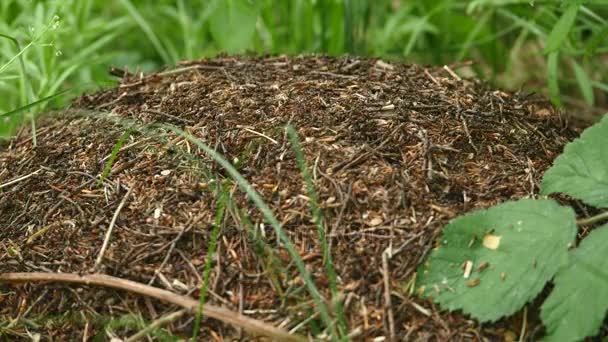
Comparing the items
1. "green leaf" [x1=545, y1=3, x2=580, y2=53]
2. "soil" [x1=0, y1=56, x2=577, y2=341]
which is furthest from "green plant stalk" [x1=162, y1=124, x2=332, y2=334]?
"green leaf" [x1=545, y1=3, x2=580, y2=53]

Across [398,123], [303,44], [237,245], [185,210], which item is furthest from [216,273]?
[303,44]

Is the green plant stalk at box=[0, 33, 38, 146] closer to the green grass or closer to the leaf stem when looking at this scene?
the green grass

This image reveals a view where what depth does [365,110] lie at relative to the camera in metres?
2.32

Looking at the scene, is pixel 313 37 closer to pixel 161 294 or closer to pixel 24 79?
pixel 24 79

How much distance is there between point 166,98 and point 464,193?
1019 mm

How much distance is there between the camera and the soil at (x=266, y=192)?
6.26 ft

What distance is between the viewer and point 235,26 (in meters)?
3.23

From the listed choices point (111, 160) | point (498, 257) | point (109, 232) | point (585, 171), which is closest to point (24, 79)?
point (111, 160)

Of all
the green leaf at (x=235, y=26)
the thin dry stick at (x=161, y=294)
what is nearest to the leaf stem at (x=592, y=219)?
the thin dry stick at (x=161, y=294)

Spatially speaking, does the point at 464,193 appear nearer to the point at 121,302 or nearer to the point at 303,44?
the point at 121,302

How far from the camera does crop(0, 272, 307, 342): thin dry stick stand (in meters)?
1.82

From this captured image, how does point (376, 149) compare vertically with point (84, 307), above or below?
above

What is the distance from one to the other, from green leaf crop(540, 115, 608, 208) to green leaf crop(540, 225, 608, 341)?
198 mm

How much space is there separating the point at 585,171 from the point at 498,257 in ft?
1.19
